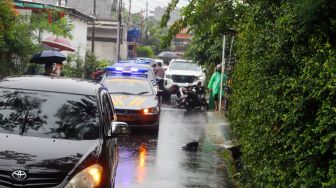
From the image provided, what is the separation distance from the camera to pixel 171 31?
11680 mm

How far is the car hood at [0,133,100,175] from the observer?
5.53 meters

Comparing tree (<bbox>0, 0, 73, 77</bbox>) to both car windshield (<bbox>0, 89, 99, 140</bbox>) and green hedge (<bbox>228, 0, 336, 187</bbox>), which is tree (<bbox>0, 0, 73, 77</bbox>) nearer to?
car windshield (<bbox>0, 89, 99, 140</bbox>)

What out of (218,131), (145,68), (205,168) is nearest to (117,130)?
(205,168)

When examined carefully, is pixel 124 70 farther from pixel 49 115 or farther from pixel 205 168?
pixel 49 115

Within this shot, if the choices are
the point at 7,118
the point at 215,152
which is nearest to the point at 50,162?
the point at 7,118

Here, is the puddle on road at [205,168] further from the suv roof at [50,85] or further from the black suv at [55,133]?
the suv roof at [50,85]

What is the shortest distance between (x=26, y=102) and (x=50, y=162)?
1581 mm

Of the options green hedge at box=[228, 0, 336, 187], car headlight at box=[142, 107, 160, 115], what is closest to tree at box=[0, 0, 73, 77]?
car headlight at box=[142, 107, 160, 115]

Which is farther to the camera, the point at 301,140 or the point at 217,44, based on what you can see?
the point at 217,44

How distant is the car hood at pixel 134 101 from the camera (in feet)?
50.1

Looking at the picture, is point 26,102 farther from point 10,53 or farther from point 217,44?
point 217,44

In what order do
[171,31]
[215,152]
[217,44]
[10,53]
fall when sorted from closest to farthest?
[171,31] < [215,152] < [10,53] < [217,44]

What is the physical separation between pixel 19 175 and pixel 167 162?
21.3 ft

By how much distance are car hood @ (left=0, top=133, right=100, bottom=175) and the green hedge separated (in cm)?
203
